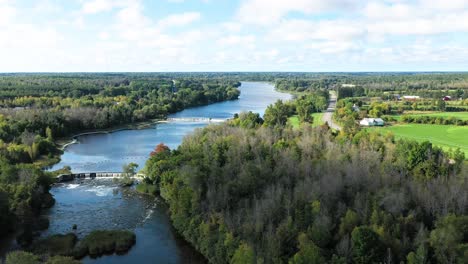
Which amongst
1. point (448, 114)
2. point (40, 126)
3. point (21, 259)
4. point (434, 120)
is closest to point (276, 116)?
point (434, 120)

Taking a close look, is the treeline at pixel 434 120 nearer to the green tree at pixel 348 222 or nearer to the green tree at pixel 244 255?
the green tree at pixel 348 222

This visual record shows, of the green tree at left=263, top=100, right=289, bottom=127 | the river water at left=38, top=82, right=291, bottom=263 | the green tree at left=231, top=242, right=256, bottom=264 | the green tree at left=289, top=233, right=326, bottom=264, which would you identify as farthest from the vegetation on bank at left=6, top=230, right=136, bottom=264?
the green tree at left=263, top=100, right=289, bottom=127

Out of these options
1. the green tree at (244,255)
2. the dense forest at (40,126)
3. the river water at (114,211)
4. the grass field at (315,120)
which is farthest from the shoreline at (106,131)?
the green tree at (244,255)

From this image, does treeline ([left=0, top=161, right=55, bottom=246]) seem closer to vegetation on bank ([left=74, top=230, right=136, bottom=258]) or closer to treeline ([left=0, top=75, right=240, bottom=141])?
vegetation on bank ([left=74, top=230, right=136, bottom=258])

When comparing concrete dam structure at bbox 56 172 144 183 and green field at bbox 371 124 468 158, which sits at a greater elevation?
green field at bbox 371 124 468 158

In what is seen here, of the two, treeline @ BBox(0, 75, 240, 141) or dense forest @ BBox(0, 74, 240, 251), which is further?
treeline @ BBox(0, 75, 240, 141)
